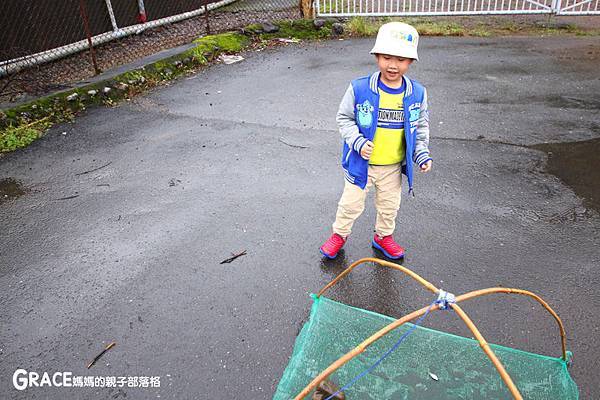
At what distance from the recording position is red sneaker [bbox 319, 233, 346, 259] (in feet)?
11.2

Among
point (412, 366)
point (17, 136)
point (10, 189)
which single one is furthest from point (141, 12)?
point (412, 366)

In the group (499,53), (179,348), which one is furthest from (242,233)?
(499,53)

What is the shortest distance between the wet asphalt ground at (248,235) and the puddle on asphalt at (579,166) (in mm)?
62

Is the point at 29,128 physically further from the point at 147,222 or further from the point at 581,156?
the point at 581,156

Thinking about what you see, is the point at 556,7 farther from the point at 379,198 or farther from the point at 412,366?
the point at 412,366

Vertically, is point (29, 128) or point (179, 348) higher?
point (29, 128)

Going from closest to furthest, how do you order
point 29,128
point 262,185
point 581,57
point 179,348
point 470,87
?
point 179,348 → point 262,185 → point 29,128 → point 470,87 → point 581,57

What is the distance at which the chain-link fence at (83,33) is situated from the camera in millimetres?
6879

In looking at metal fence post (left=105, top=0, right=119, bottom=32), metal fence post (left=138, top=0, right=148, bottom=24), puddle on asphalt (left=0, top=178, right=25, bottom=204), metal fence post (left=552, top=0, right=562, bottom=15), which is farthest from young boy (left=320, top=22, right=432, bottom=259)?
metal fence post (left=552, top=0, right=562, bottom=15)

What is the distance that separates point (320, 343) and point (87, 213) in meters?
2.83

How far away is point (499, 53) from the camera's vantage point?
786cm

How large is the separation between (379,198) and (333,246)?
0.53 m

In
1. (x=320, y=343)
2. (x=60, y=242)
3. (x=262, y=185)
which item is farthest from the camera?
(x=262, y=185)

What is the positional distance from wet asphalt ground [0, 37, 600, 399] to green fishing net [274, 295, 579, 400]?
1.33 feet
